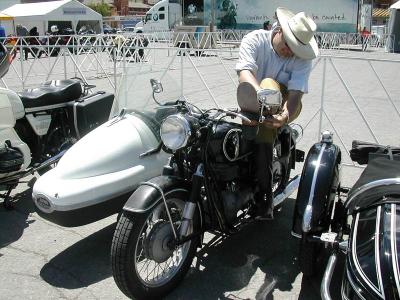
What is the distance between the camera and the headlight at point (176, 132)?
8.84 ft

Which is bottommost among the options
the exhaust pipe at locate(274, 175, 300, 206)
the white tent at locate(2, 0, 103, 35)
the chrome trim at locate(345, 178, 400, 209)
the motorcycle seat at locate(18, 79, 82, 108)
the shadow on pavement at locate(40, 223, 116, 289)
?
the shadow on pavement at locate(40, 223, 116, 289)

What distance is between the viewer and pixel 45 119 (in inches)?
183

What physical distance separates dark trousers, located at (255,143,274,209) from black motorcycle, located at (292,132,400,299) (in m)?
0.27

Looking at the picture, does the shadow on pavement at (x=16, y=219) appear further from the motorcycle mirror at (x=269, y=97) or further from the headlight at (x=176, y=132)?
the motorcycle mirror at (x=269, y=97)

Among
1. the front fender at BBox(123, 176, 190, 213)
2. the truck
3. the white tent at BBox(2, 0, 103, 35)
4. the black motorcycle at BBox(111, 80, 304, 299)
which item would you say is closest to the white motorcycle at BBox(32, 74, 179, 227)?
the black motorcycle at BBox(111, 80, 304, 299)

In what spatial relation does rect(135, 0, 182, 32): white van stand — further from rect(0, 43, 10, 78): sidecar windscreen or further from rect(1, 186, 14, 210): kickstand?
rect(1, 186, 14, 210): kickstand

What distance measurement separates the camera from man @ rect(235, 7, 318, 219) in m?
3.23

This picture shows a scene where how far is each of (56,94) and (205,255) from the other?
92.2 inches

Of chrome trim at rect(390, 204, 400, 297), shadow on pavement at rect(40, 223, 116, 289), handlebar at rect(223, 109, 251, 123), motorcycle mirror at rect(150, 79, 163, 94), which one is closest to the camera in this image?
chrome trim at rect(390, 204, 400, 297)

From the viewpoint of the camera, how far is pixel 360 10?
3250 centimetres

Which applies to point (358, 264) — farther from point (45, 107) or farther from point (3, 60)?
point (3, 60)

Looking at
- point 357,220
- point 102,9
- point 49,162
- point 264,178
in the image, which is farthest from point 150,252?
point 102,9

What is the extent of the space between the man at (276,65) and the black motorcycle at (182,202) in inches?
5.8

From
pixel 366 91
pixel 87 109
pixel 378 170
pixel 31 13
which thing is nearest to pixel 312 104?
pixel 366 91
